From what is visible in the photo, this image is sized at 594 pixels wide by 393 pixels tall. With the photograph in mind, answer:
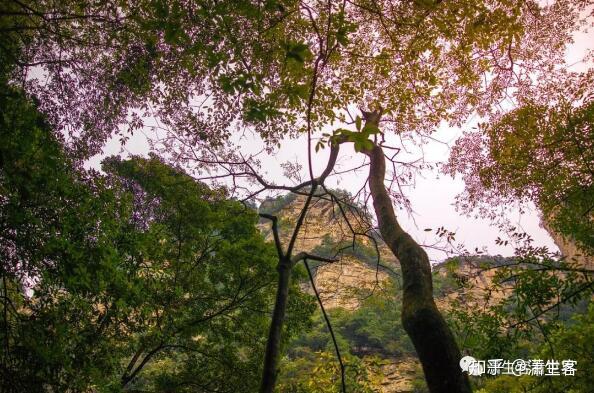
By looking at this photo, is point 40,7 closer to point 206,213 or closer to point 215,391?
point 206,213

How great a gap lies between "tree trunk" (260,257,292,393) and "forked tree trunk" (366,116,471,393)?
4.39ft

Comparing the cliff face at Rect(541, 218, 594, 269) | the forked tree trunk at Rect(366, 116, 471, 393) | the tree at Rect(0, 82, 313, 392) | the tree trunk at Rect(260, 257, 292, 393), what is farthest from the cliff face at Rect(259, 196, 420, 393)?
the tree trunk at Rect(260, 257, 292, 393)

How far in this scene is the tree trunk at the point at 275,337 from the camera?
8.47ft

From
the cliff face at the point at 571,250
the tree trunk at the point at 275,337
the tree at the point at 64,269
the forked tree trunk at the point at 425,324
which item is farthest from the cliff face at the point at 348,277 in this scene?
the tree trunk at the point at 275,337

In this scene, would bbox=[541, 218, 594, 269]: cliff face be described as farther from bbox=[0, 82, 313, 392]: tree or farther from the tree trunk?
bbox=[0, 82, 313, 392]: tree

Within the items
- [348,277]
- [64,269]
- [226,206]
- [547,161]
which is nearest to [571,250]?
[348,277]

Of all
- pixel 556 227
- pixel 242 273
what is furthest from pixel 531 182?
pixel 242 273

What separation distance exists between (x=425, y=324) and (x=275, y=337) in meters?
1.43

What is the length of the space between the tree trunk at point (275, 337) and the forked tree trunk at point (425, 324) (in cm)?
134

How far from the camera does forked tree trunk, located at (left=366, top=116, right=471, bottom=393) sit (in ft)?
9.45

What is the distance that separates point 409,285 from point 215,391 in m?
5.13

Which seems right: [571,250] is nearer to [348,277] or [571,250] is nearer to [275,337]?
[348,277]

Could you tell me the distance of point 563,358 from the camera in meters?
7.20

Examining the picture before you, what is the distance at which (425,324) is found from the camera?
3.16 metres
